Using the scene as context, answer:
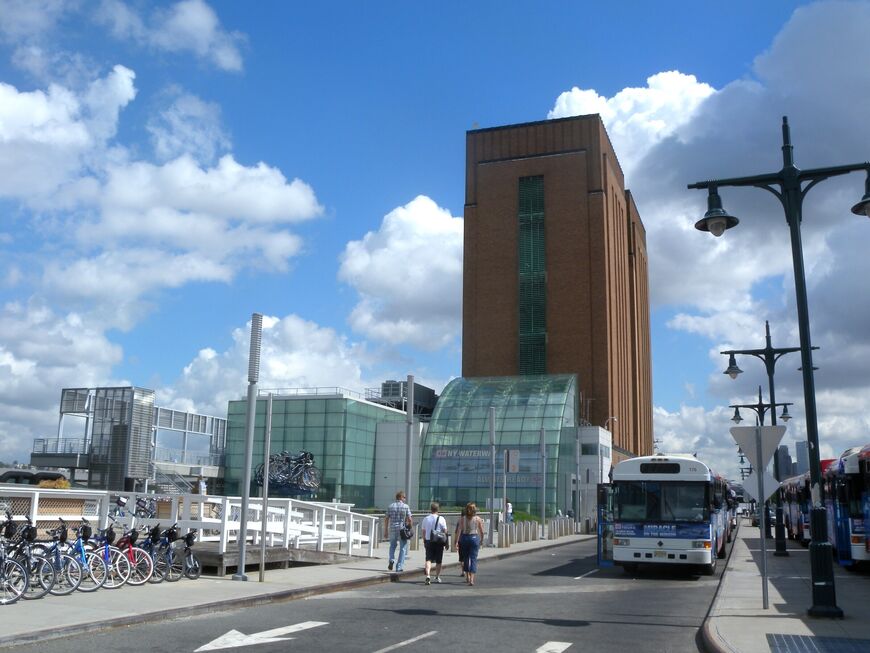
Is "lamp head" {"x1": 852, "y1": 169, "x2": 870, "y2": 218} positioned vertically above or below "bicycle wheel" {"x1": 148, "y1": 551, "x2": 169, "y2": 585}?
above

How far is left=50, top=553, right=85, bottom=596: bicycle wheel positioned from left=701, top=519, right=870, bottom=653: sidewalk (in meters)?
9.23

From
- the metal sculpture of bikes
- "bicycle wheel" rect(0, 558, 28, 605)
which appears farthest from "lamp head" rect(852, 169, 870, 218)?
the metal sculpture of bikes

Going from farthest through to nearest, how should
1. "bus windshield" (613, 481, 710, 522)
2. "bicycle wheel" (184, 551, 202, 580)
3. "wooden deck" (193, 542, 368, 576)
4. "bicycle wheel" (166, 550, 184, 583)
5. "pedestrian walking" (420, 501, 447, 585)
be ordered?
"bus windshield" (613, 481, 710, 522)
"pedestrian walking" (420, 501, 447, 585)
"wooden deck" (193, 542, 368, 576)
"bicycle wheel" (184, 551, 202, 580)
"bicycle wheel" (166, 550, 184, 583)

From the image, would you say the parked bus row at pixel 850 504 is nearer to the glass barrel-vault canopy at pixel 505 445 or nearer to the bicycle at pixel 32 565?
the bicycle at pixel 32 565

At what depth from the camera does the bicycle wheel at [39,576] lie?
12.5 m

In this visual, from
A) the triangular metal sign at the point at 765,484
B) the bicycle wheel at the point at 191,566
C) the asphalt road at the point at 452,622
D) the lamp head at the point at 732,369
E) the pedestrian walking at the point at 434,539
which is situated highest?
the lamp head at the point at 732,369

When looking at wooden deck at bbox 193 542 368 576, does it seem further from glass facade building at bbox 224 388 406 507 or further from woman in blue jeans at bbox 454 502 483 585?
glass facade building at bbox 224 388 406 507

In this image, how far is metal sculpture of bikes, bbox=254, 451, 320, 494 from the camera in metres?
59.3

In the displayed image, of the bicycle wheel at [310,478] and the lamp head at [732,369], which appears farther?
the bicycle wheel at [310,478]

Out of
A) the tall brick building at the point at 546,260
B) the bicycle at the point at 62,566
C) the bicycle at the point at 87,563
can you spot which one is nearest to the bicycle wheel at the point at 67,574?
the bicycle at the point at 62,566

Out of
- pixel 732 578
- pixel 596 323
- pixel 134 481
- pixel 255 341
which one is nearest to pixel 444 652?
pixel 255 341

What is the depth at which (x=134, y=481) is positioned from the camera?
56688 mm

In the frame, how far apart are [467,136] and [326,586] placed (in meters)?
75.9

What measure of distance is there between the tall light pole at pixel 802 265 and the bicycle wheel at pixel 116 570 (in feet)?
35.2
